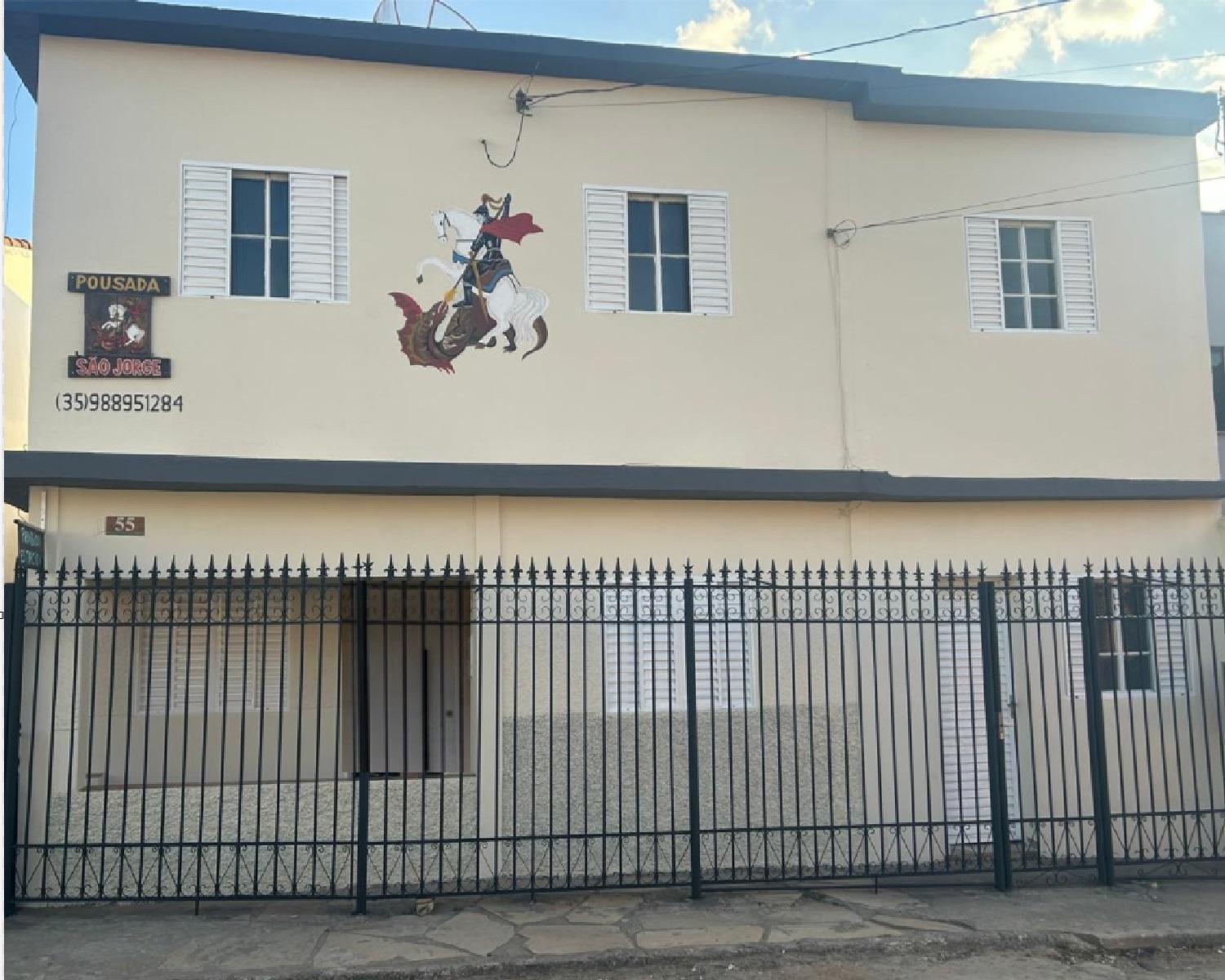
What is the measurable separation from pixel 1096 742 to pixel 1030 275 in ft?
13.9

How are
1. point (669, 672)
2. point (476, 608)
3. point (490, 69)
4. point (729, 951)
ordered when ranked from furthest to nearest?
1. point (490, 69)
2. point (476, 608)
3. point (669, 672)
4. point (729, 951)

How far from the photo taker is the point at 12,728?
7.55m

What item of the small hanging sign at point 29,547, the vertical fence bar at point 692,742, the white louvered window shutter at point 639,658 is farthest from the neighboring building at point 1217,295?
the small hanging sign at point 29,547

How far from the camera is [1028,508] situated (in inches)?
382

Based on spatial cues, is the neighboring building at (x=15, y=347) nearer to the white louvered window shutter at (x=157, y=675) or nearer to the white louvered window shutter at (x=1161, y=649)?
the white louvered window shutter at (x=157, y=675)

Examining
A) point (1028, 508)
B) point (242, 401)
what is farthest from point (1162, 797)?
point (242, 401)

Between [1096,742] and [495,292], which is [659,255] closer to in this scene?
[495,292]

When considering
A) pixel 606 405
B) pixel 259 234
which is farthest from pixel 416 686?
pixel 259 234

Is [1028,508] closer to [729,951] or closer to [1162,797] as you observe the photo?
[1162,797]

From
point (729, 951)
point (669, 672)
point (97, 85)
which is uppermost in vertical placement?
point (97, 85)

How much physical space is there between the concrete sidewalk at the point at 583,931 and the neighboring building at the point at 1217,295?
267 inches

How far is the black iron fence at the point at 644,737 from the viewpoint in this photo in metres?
7.77

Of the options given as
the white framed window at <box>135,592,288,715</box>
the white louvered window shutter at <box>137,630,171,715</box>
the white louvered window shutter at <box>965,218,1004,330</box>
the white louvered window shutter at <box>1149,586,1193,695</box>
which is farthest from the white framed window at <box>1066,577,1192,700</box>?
the white louvered window shutter at <box>137,630,171,715</box>

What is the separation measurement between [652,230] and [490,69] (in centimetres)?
Answer: 187
